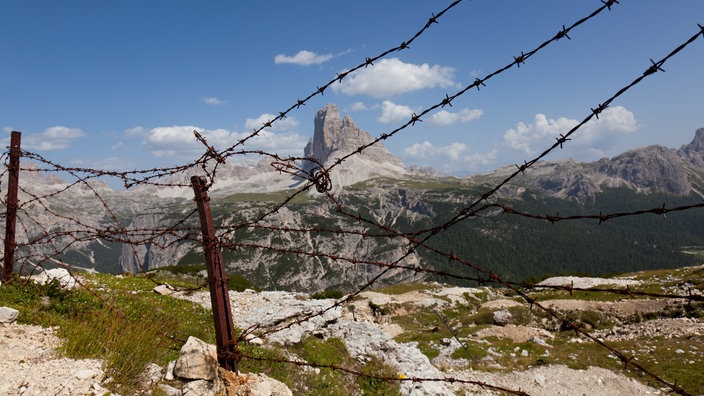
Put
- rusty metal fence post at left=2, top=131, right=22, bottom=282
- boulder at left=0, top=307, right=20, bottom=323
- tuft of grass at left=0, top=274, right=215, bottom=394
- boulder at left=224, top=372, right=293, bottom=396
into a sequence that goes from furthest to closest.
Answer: rusty metal fence post at left=2, top=131, right=22, bottom=282 < boulder at left=0, top=307, right=20, bottom=323 < tuft of grass at left=0, top=274, right=215, bottom=394 < boulder at left=224, top=372, right=293, bottom=396

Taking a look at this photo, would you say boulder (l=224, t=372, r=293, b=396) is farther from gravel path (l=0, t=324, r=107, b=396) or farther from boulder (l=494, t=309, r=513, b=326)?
boulder (l=494, t=309, r=513, b=326)

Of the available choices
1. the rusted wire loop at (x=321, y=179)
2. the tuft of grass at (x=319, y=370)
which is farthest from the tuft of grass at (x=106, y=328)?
the rusted wire loop at (x=321, y=179)

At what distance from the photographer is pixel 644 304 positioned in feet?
115

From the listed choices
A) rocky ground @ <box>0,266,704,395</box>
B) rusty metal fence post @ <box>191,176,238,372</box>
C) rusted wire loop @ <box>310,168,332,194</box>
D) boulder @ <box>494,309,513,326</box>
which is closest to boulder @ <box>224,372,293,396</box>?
rusty metal fence post @ <box>191,176,238,372</box>

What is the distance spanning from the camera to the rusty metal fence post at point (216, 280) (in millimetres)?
5547

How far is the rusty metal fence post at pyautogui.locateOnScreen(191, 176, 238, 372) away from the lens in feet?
18.2

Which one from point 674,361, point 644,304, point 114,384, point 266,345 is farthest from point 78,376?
point 644,304

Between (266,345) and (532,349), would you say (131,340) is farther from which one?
(532,349)

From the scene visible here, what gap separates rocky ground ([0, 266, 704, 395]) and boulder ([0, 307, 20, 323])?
0.27 meters

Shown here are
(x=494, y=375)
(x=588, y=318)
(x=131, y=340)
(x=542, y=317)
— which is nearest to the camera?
(x=131, y=340)

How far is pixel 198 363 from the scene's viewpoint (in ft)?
20.1

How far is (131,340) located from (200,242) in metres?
3.09

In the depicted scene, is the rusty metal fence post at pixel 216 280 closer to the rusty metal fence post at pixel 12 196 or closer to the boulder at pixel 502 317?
the rusty metal fence post at pixel 12 196

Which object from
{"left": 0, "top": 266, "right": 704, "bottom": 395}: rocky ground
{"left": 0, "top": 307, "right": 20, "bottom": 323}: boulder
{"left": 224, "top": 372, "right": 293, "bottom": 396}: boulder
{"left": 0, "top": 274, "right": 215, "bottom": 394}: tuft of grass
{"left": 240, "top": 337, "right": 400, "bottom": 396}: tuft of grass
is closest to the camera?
{"left": 224, "top": 372, "right": 293, "bottom": 396}: boulder
